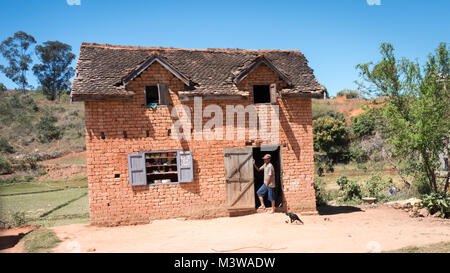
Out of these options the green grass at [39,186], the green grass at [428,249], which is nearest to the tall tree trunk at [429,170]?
the green grass at [428,249]

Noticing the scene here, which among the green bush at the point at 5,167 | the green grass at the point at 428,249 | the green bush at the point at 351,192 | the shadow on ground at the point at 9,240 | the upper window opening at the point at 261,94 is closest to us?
the green grass at the point at 428,249

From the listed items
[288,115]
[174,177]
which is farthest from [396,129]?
[174,177]

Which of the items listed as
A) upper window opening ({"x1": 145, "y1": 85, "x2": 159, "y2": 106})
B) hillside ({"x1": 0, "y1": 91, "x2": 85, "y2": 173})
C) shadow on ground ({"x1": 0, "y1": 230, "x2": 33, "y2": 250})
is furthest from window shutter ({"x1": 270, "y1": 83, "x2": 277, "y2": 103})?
hillside ({"x1": 0, "y1": 91, "x2": 85, "y2": 173})

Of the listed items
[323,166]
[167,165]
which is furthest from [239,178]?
[323,166]

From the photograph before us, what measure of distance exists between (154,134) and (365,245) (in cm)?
720

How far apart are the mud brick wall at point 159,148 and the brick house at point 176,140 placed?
0.03 meters

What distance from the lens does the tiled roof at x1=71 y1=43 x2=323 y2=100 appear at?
11.0 metres

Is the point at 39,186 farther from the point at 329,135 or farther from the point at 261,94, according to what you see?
the point at 329,135

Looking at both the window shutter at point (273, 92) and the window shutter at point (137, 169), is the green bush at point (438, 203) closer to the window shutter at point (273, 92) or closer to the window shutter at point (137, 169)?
the window shutter at point (273, 92)

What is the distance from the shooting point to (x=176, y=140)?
37.3 ft

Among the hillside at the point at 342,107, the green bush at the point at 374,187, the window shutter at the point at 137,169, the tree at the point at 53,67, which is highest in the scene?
the tree at the point at 53,67

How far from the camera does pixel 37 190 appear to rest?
23672 millimetres

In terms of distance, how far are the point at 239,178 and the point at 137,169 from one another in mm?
3538

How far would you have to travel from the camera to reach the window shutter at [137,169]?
1088 cm
